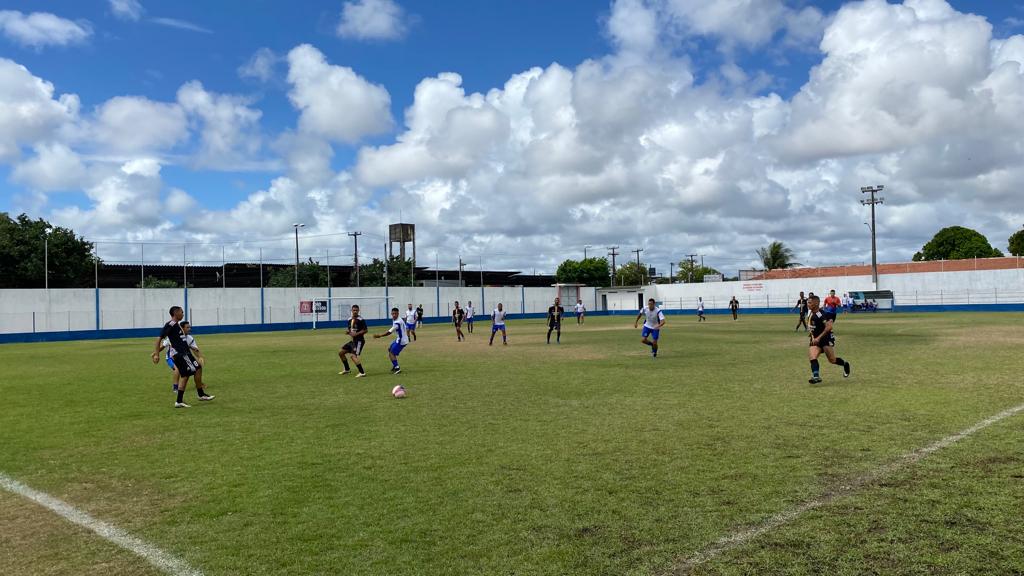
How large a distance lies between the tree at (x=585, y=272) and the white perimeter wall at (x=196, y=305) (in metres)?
48.4


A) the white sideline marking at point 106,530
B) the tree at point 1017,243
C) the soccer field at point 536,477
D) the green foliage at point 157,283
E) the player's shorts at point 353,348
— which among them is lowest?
the white sideline marking at point 106,530

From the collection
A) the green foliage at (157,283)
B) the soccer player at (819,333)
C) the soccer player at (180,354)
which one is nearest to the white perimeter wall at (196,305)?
the green foliage at (157,283)

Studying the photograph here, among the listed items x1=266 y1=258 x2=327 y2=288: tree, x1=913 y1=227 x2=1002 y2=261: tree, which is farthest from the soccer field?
x1=913 y1=227 x2=1002 y2=261: tree

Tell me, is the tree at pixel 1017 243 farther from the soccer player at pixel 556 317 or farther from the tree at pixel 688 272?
the soccer player at pixel 556 317

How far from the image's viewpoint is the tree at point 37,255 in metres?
57.4

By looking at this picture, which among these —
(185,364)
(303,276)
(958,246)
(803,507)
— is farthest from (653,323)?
(958,246)

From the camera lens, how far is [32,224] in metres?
59.6

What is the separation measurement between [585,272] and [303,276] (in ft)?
190

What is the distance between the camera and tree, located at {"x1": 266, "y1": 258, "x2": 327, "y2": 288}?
73.8 metres

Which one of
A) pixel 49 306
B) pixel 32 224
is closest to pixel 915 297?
pixel 49 306

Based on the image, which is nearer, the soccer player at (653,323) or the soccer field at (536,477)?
the soccer field at (536,477)

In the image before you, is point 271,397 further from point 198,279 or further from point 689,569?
point 198,279

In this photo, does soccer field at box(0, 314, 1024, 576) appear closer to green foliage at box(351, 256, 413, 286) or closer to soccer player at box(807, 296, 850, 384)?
soccer player at box(807, 296, 850, 384)

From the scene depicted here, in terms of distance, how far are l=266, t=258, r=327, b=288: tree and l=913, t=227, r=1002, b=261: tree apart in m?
84.2
